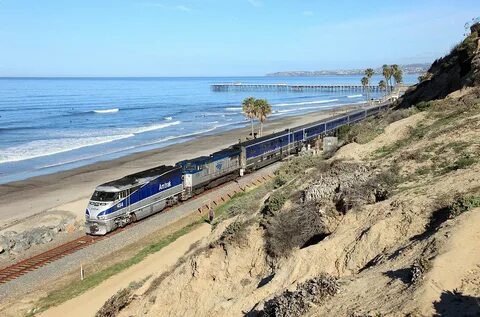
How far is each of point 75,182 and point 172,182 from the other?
1711 cm

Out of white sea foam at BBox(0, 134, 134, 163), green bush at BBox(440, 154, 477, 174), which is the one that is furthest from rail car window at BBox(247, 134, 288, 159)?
white sea foam at BBox(0, 134, 134, 163)

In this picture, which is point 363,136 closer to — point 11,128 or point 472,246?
point 472,246

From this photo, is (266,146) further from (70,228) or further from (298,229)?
(298,229)

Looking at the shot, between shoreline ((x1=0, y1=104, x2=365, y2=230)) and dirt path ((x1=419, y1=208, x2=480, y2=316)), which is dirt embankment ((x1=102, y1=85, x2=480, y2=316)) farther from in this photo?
shoreline ((x1=0, y1=104, x2=365, y2=230))

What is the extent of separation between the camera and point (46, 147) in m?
66.2

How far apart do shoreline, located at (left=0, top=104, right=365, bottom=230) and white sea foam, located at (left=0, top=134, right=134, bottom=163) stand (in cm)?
1104

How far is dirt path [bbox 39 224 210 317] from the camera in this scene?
17812 millimetres

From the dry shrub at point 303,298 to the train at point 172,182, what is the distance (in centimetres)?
2062

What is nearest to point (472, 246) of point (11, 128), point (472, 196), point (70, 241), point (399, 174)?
point (472, 196)

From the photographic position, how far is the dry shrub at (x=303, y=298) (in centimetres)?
877

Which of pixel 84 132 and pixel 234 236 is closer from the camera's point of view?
pixel 234 236

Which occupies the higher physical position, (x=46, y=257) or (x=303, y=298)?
(x=303, y=298)

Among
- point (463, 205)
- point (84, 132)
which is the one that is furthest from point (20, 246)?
point (84, 132)

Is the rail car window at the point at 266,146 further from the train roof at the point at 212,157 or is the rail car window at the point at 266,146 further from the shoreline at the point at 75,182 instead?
the shoreline at the point at 75,182
